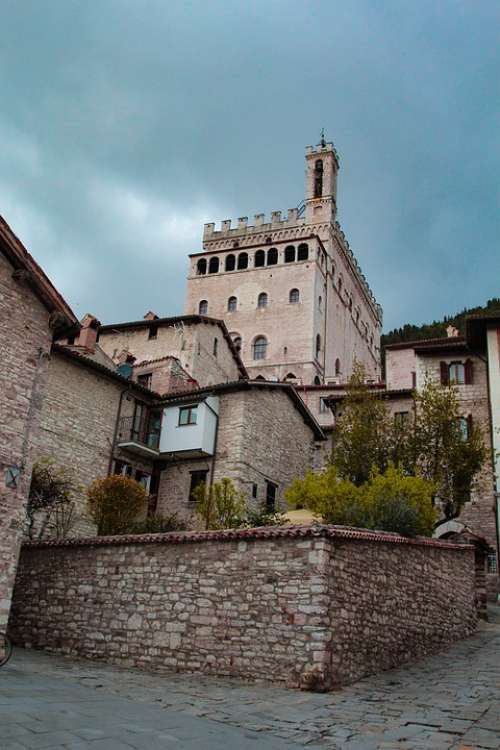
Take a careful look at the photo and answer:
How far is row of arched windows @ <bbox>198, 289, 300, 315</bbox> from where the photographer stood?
6165 cm

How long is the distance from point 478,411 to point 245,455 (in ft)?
37.5

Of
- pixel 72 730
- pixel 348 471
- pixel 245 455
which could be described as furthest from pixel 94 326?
pixel 72 730

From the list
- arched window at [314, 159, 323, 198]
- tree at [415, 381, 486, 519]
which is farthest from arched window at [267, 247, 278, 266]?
tree at [415, 381, 486, 519]

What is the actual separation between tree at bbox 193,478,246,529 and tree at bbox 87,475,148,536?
235 centimetres

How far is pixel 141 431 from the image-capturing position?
26906 millimetres

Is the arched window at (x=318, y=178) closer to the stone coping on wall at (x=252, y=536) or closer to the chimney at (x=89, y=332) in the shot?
the chimney at (x=89, y=332)

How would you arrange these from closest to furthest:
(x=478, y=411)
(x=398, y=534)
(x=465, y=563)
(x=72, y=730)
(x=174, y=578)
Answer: (x=72, y=730)
(x=174, y=578)
(x=398, y=534)
(x=465, y=563)
(x=478, y=411)

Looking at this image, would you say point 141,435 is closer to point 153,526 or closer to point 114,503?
point 114,503

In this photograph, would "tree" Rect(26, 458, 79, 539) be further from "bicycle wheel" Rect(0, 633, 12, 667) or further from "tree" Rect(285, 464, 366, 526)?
"tree" Rect(285, 464, 366, 526)

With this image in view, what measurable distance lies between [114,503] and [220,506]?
11.0ft

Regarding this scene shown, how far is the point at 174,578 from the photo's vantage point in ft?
44.8

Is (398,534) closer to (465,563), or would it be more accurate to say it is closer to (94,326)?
(465,563)

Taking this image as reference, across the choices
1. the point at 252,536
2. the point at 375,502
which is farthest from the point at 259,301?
the point at 252,536

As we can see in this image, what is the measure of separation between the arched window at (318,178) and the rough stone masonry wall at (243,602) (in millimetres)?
57171
